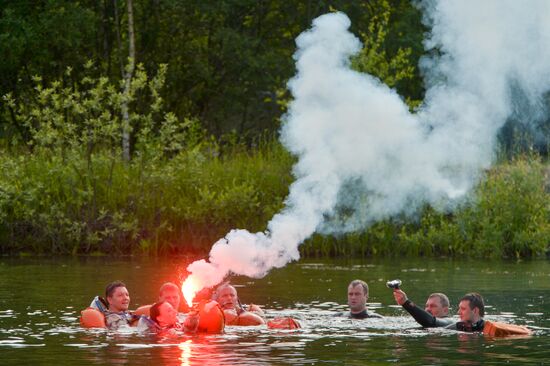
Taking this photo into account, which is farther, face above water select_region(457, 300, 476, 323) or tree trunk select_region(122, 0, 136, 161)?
tree trunk select_region(122, 0, 136, 161)

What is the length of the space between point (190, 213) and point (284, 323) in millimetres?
17333

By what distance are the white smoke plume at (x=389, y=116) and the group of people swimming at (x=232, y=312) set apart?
619mm

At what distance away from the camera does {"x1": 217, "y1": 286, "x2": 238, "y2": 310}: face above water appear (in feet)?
77.5

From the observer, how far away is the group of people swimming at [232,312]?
22.2 m

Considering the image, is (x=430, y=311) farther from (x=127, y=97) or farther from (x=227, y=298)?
(x=127, y=97)

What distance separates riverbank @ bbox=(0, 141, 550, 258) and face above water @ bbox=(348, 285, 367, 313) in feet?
47.6

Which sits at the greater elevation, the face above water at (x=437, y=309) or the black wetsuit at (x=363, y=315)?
the face above water at (x=437, y=309)

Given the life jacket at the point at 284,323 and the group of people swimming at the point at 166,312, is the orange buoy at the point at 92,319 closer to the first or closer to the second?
the group of people swimming at the point at 166,312

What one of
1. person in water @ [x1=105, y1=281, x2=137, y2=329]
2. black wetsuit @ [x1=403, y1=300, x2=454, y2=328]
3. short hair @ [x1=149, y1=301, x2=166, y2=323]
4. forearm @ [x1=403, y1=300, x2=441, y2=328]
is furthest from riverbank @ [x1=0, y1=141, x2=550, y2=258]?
short hair @ [x1=149, y1=301, x2=166, y2=323]

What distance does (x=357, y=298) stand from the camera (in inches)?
953

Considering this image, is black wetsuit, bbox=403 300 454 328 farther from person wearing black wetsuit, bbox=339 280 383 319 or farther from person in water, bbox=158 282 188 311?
person in water, bbox=158 282 188 311

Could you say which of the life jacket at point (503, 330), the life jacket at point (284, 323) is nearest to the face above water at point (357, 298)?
the life jacket at point (284, 323)

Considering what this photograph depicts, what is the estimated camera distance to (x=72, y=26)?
150 feet

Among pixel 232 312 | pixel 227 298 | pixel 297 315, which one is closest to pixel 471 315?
pixel 297 315
